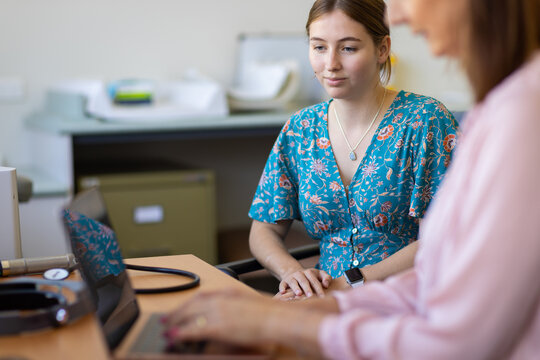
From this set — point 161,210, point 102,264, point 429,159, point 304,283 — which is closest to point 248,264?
point 304,283

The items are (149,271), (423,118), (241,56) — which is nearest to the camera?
(149,271)

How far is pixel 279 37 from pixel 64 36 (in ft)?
3.38

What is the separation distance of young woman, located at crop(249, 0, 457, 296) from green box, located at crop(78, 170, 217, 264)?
1282 millimetres

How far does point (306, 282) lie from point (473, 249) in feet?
2.55

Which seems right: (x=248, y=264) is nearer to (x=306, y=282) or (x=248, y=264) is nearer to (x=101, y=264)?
(x=306, y=282)

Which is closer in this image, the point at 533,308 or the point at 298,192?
the point at 533,308

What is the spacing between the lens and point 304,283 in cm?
147

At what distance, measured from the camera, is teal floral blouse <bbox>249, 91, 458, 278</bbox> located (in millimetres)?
1558

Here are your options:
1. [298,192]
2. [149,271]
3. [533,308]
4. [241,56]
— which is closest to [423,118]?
[298,192]

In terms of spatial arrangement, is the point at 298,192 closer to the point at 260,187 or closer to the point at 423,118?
the point at 260,187

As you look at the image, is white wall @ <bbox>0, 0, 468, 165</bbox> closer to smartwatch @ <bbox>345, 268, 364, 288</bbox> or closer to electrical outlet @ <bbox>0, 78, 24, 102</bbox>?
electrical outlet @ <bbox>0, 78, 24, 102</bbox>

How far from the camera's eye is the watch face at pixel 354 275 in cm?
149

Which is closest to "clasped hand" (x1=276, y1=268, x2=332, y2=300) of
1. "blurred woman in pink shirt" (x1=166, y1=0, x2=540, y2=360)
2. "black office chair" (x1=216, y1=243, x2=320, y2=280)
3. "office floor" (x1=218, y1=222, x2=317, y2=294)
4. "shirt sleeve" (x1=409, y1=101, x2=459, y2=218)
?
"black office chair" (x1=216, y1=243, x2=320, y2=280)

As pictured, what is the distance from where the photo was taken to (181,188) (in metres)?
3.00
